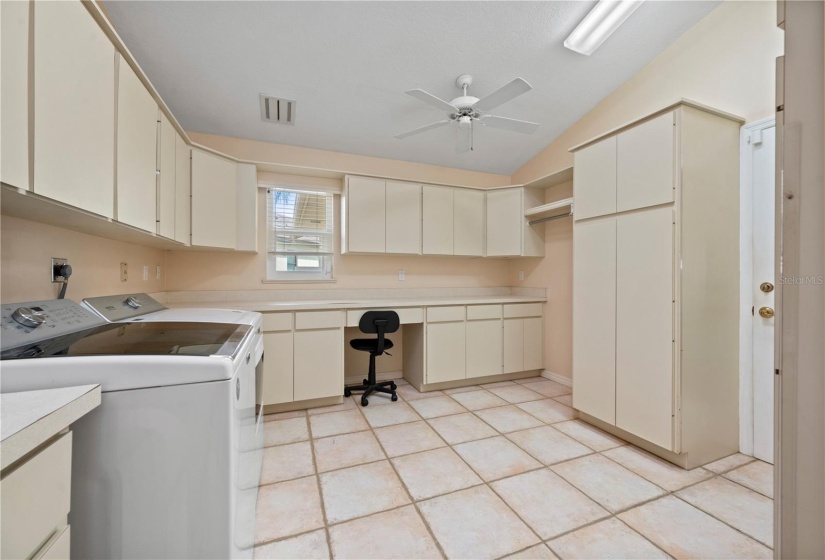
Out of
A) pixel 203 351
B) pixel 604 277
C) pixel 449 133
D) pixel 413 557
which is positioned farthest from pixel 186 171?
pixel 604 277

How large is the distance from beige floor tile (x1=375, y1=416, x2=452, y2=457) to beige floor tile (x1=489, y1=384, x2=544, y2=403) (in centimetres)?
105

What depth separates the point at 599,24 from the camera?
2330mm

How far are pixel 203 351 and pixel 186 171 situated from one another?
84.0 inches

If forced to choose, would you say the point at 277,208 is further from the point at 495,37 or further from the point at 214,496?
the point at 214,496

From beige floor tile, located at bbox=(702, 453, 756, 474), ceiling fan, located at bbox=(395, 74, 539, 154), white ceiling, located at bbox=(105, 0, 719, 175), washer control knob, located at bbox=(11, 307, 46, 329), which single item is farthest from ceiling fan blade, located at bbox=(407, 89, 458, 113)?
beige floor tile, located at bbox=(702, 453, 756, 474)

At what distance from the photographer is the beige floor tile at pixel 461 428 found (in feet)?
8.13

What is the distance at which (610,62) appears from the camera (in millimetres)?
2764

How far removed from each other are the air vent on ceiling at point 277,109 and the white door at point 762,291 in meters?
3.48

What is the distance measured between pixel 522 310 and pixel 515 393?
3.13 feet

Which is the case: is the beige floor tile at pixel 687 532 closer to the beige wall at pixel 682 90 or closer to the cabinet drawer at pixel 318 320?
the beige wall at pixel 682 90

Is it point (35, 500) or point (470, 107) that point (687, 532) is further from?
point (470, 107)

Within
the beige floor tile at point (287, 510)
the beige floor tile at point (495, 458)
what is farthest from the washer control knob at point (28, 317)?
the beige floor tile at point (495, 458)

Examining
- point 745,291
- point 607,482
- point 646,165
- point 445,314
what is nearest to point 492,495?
point 607,482

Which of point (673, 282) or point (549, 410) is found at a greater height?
point (673, 282)
